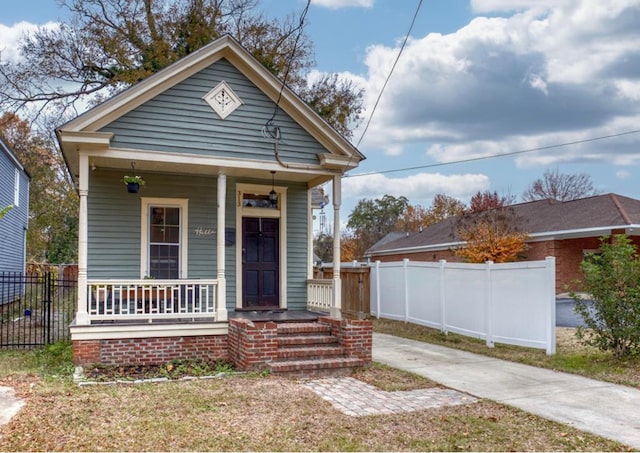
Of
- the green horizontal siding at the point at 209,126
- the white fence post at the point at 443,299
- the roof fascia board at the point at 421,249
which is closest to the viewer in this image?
the green horizontal siding at the point at 209,126

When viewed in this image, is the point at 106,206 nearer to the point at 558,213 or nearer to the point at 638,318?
the point at 638,318

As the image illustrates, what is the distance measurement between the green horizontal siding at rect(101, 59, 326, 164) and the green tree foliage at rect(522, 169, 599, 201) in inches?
1442

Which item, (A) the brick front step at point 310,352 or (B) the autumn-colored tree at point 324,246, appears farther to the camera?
(B) the autumn-colored tree at point 324,246

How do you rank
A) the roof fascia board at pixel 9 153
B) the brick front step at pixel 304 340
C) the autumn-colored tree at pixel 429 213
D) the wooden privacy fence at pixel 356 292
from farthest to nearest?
1. the autumn-colored tree at pixel 429 213
2. the roof fascia board at pixel 9 153
3. the wooden privacy fence at pixel 356 292
4. the brick front step at pixel 304 340

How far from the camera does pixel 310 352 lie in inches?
322

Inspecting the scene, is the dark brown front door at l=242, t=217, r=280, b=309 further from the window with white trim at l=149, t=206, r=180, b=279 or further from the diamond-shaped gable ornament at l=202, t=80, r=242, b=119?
the diamond-shaped gable ornament at l=202, t=80, r=242, b=119

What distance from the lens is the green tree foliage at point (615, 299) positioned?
26.6ft

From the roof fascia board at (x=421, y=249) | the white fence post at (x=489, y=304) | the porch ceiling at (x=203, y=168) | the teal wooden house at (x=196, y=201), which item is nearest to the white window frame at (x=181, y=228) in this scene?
the teal wooden house at (x=196, y=201)

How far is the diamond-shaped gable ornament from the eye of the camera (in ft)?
30.3

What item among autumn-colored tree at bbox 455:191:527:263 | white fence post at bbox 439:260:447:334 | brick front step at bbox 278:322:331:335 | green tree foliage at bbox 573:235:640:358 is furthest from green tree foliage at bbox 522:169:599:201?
brick front step at bbox 278:322:331:335

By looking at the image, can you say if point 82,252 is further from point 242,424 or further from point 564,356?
point 564,356

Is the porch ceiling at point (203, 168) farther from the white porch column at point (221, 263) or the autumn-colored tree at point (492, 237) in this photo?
the autumn-colored tree at point (492, 237)

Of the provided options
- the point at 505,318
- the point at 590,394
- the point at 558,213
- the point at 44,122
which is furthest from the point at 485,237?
the point at 44,122

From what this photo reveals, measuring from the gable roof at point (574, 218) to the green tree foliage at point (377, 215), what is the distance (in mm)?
26996
